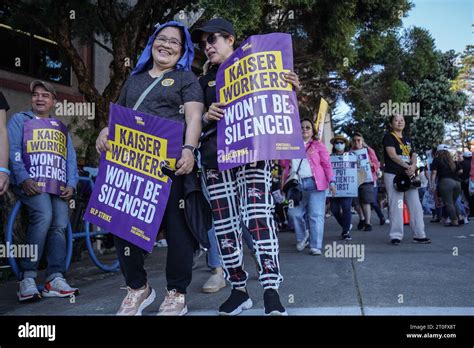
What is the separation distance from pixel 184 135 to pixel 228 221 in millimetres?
633

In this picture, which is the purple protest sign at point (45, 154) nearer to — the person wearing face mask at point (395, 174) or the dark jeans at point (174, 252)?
the dark jeans at point (174, 252)

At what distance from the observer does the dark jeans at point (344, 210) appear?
8414 mm

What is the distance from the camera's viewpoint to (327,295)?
155 inches

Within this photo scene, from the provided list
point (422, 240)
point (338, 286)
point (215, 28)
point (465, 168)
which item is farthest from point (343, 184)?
point (465, 168)

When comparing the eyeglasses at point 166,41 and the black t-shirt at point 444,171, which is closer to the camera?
the eyeglasses at point 166,41

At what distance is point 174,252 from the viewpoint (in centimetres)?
332

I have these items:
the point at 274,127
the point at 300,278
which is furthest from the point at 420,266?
the point at 274,127

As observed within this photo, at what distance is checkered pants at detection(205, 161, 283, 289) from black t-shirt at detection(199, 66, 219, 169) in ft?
0.25

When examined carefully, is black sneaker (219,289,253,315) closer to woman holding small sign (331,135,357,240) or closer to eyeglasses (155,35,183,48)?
eyeglasses (155,35,183,48)

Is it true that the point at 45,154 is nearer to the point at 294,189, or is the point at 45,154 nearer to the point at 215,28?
→ the point at 215,28

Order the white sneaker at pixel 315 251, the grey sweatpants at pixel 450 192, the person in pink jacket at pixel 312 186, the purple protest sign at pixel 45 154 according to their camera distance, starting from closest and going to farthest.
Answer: the purple protest sign at pixel 45 154, the white sneaker at pixel 315 251, the person in pink jacket at pixel 312 186, the grey sweatpants at pixel 450 192

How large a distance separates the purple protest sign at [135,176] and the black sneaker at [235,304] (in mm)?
618

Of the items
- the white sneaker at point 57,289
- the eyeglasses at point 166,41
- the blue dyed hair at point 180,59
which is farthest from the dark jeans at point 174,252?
the white sneaker at point 57,289

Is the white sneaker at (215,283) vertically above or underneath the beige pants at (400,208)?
underneath
